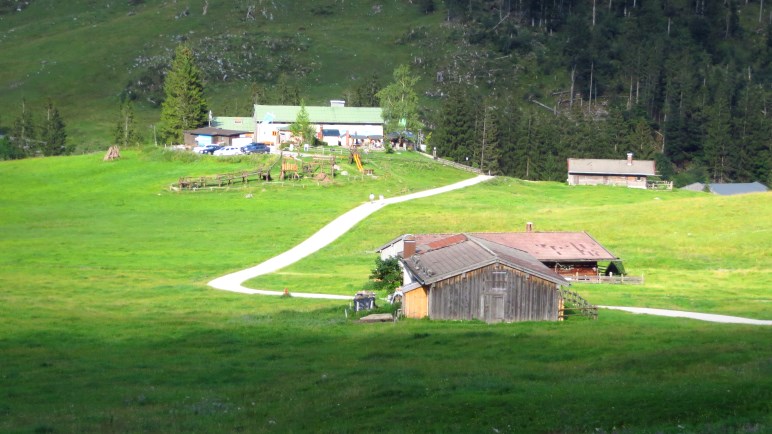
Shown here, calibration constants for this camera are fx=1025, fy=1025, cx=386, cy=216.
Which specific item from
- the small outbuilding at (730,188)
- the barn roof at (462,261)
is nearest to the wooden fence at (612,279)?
the barn roof at (462,261)

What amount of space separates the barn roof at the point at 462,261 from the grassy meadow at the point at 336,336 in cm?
247

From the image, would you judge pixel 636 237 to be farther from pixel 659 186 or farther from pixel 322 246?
pixel 659 186

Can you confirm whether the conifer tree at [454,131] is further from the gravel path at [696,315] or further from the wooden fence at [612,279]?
the gravel path at [696,315]

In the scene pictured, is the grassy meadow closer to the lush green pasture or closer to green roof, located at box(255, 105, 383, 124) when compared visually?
the lush green pasture

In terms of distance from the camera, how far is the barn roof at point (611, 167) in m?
136

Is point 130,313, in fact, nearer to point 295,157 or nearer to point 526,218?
point 526,218

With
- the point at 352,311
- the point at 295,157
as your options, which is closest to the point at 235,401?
the point at 352,311

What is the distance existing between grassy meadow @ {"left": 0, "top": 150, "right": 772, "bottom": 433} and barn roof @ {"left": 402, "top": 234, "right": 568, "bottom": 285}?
2467 millimetres

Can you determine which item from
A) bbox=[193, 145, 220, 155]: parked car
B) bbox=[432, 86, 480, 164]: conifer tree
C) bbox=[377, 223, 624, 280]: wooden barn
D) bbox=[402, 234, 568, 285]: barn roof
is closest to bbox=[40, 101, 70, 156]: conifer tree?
bbox=[193, 145, 220, 155]: parked car

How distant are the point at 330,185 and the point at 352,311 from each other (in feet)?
212

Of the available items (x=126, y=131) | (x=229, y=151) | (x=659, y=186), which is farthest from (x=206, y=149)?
(x=659, y=186)

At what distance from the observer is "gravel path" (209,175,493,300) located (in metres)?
63.4

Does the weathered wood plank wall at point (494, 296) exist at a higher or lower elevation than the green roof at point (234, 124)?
lower

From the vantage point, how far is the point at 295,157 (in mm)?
124125
